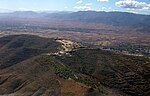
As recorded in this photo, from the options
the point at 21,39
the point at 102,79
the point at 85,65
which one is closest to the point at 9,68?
the point at 85,65

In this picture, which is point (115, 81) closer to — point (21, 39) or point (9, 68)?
point (9, 68)

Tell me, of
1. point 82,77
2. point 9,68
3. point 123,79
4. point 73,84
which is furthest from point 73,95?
point 9,68

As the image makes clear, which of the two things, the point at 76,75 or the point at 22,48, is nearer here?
the point at 76,75

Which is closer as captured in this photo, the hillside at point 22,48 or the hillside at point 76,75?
the hillside at point 76,75

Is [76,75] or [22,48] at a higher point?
[22,48]

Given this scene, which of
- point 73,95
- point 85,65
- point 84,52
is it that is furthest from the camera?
point 84,52

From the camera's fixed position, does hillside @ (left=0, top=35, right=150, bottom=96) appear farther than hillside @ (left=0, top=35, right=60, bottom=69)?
No

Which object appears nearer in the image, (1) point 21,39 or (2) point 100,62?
(2) point 100,62

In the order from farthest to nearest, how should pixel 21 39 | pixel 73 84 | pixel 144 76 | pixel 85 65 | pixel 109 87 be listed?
pixel 21 39 < pixel 85 65 < pixel 144 76 < pixel 109 87 < pixel 73 84
